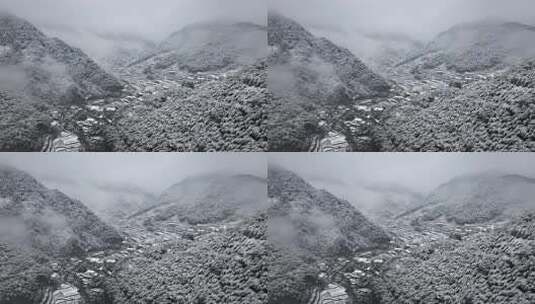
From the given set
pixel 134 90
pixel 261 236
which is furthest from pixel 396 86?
pixel 134 90

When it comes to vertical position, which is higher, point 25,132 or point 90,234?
point 25,132

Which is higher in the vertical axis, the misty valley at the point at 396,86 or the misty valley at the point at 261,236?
the misty valley at the point at 396,86

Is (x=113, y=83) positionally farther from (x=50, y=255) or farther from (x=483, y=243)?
(x=483, y=243)

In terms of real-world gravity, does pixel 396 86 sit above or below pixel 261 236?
above

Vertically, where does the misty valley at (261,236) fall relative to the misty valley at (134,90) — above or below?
below

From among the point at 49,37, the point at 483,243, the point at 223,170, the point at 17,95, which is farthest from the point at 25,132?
the point at 483,243

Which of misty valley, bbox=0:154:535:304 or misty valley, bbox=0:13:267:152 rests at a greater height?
misty valley, bbox=0:13:267:152

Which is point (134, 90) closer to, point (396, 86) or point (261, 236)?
point (261, 236)

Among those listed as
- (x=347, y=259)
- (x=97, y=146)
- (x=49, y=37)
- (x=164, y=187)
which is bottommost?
(x=347, y=259)
